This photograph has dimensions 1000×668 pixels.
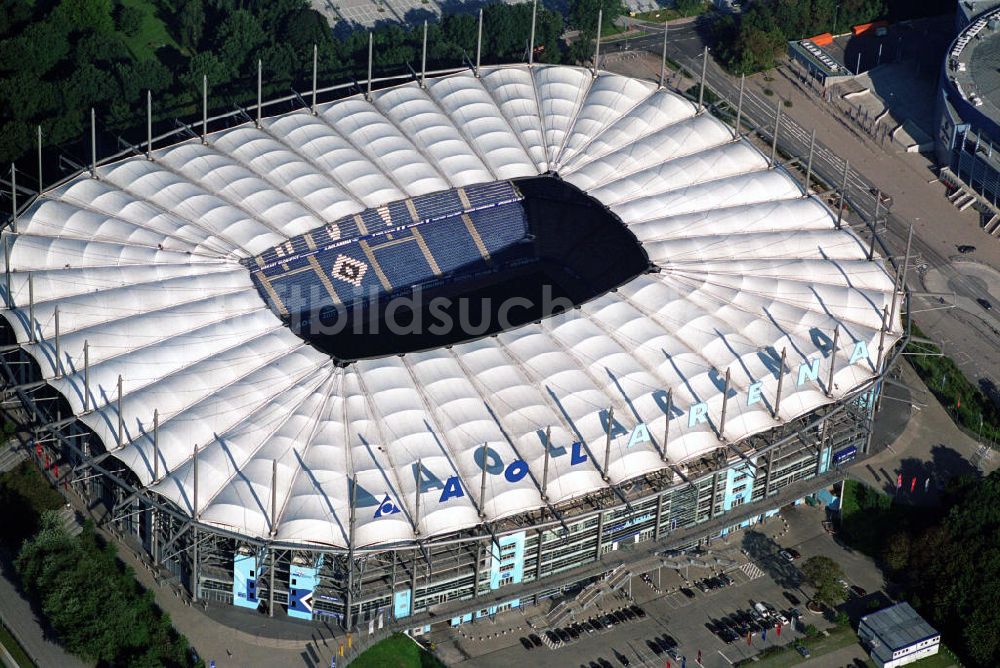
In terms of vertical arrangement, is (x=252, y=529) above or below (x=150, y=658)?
above

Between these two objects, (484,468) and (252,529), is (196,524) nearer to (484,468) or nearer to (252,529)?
(252,529)

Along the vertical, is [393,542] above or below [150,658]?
above

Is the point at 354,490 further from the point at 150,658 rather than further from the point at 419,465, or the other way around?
the point at 150,658

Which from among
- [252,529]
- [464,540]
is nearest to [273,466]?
[252,529]

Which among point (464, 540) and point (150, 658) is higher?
point (464, 540)

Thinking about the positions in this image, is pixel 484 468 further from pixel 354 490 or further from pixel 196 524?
pixel 196 524

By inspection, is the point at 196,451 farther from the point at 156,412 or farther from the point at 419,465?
the point at 419,465

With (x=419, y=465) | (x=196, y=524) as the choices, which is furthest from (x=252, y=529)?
(x=419, y=465)

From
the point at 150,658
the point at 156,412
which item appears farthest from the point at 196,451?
the point at 150,658
